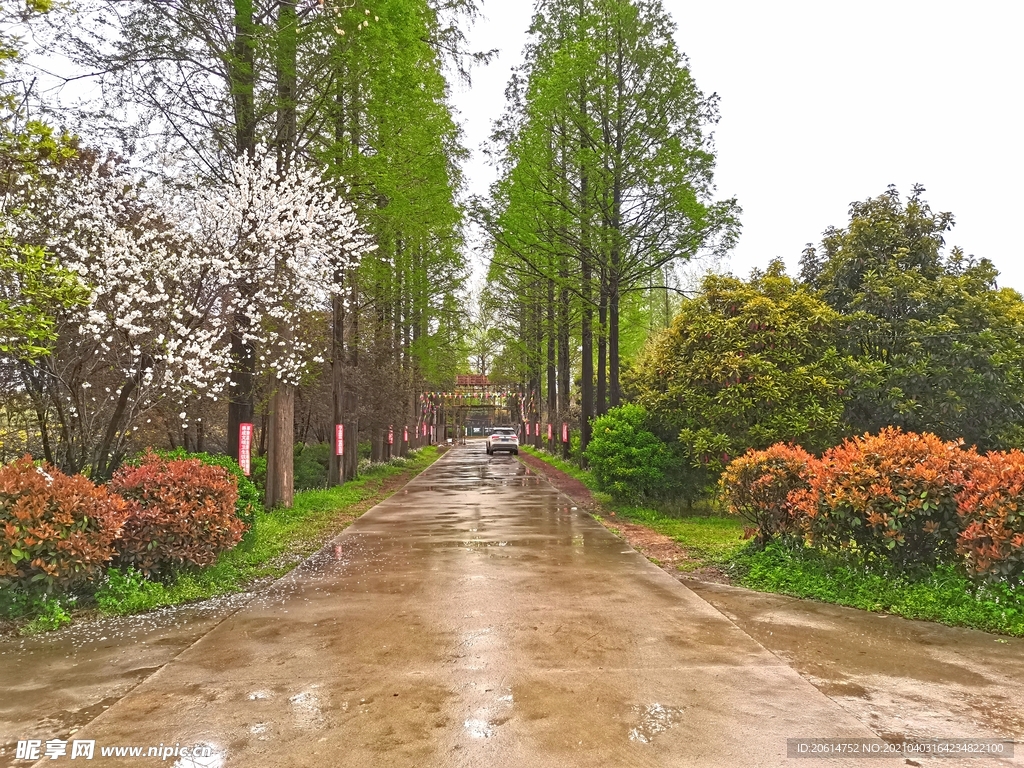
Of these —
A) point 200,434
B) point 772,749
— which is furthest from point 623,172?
point 772,749

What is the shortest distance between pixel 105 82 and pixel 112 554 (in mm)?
8404

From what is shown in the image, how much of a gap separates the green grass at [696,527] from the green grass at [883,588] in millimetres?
950

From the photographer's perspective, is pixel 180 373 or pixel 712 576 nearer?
pixel 712 576

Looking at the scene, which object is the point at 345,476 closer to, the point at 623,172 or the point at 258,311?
the point at 258,311

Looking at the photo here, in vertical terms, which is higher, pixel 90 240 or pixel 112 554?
pixel 90 240

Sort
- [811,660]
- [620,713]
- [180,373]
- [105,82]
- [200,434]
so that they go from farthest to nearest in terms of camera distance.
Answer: [200,434] → [105,82] → [180,373] → [811,660] → [620,713]

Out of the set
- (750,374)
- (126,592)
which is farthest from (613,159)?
(126,592)

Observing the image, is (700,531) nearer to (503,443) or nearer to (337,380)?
(337,380)

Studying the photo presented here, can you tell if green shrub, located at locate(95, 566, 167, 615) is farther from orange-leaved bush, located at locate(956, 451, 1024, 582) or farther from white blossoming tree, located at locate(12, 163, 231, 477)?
orange-leaved bush, located at locate(956, 451, 1024, 582)

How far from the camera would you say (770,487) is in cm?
816

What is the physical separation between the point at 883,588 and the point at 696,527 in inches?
213

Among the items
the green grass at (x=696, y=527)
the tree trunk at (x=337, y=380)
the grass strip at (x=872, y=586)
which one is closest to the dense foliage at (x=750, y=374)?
the green grass at (x=696, y=527)

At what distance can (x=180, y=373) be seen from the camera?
9430 mm

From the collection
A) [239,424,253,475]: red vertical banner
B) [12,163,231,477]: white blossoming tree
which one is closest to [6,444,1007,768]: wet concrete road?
[12,163,231,477]: white blossoming tree
